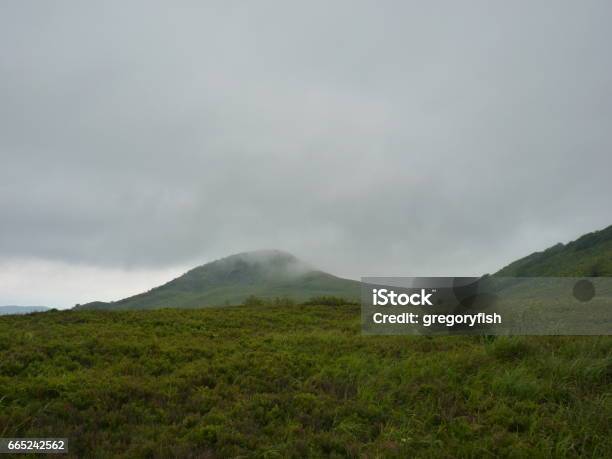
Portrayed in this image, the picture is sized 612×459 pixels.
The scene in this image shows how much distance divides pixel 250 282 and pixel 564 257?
165 ft

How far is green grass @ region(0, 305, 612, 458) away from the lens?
696cm

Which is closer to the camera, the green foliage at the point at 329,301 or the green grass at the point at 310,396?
the green grass at the point at 310,396

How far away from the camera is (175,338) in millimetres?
14086

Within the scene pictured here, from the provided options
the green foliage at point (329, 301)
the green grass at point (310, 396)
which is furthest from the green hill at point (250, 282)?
the green grass at point (310, 396)

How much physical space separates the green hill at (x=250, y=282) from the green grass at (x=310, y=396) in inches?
1750

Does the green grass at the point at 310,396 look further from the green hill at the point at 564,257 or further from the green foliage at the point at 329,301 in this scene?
the green hill at the point at 564,257

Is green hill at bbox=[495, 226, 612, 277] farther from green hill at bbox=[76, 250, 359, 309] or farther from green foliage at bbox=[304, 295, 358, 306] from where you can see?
green foliage at bbox=[304, 295, 358, 306]

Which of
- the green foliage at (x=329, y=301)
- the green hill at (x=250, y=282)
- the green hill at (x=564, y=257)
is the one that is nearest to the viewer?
the green foliage at (x=329, y=301)

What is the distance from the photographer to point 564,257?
4566 cm

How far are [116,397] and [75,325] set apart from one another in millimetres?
8845

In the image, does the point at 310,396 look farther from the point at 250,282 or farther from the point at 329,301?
the point at 250,282

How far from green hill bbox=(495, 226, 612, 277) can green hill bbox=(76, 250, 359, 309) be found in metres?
21.8

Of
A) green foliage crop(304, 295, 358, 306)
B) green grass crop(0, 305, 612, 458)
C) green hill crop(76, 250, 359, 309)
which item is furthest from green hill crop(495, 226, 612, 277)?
green grass crop(0, 305, 612, 458)

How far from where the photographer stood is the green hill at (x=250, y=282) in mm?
60344
